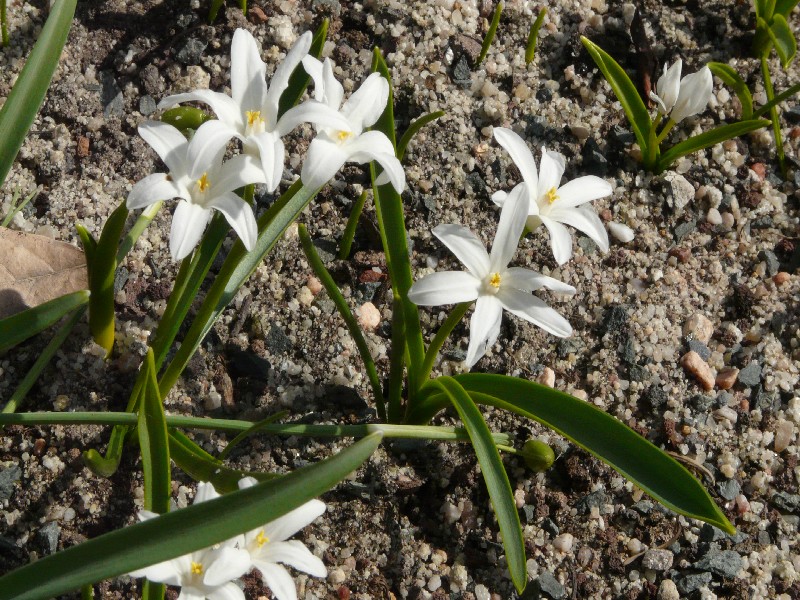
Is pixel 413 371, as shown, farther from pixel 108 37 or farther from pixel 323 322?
pixel 108 37

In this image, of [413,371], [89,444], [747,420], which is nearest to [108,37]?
[89,444]

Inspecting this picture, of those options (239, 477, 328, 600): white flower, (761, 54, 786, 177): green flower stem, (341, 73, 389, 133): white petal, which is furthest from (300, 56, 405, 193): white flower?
(761, 54, 786, 177): green flower stem

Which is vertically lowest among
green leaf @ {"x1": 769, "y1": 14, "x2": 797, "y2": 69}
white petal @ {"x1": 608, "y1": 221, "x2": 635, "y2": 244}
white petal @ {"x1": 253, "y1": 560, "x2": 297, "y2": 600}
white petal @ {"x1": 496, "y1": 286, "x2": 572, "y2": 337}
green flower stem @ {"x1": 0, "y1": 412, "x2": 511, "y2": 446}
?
white petal @ {"x1": 253, "y1": 560, "x2": 297, "y2": 600}

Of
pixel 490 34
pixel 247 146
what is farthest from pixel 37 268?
pixel 490 34

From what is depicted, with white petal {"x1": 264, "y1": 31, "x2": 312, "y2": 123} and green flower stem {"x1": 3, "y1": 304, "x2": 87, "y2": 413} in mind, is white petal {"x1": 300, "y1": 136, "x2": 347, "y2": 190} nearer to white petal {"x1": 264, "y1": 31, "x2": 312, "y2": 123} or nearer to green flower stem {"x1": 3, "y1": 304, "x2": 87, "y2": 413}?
white petal {"x1": 264, "y1": 31, "x2": 312, "y2": 123}

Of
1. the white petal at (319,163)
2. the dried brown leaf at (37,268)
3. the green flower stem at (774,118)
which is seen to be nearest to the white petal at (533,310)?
the white petal at (319,163)

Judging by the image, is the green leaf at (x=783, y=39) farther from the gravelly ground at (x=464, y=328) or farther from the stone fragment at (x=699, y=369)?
the stone fragment at (x=699, y=369)

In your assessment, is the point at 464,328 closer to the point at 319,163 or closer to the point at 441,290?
the point at 441,290
